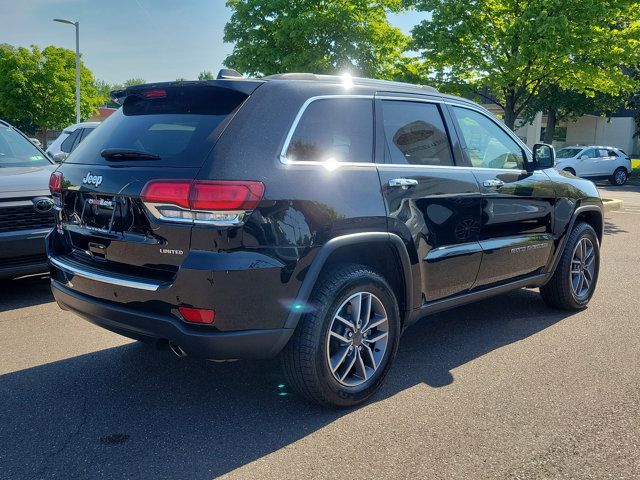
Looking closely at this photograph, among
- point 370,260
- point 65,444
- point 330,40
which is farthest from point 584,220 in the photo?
point 330,40

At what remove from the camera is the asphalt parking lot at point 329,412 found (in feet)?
9.36

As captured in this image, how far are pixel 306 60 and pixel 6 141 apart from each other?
16878mm

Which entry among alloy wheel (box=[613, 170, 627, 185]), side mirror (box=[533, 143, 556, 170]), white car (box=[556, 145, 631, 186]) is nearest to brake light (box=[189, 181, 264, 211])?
side mirror (box=[533, 143, 556, 170])

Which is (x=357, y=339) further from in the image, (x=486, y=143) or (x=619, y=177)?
(x=619, y=177)

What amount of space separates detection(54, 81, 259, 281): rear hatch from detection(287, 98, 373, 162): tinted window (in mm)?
362

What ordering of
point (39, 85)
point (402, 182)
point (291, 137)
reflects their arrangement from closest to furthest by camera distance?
point (291, 137), point (402, 182), point (39, 85)

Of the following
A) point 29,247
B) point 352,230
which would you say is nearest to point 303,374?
point 352,230

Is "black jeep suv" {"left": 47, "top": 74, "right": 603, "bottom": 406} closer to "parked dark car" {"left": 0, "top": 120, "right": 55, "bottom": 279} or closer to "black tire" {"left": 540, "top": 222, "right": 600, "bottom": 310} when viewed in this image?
"black tire" {"left": 540, "top": 222, "right": 600, "bottom": 310}

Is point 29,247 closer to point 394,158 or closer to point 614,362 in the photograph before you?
point 394,158

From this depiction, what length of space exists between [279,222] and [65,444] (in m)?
1.54

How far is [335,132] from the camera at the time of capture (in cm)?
346

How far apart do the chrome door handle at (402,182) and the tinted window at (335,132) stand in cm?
19

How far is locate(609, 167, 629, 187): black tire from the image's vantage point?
998 inches

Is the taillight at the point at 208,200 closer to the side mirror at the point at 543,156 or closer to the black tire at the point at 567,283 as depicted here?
the side mirror at the point at 543,156
